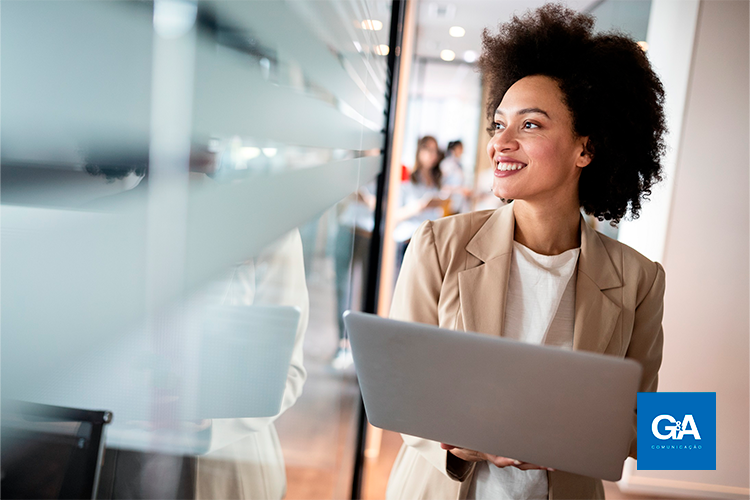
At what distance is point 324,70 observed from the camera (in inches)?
34.0

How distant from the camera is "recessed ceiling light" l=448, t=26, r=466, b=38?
7254mm

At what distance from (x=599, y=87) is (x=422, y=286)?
2.13 feet

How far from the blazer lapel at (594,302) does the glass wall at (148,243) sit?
2.56ft

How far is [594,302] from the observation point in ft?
3.97

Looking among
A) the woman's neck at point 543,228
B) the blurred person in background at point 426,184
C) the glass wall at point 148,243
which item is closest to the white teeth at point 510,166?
the woman's neck at point 543,228

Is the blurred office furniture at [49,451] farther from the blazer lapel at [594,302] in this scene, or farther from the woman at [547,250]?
the blazer lapel at [594,302]

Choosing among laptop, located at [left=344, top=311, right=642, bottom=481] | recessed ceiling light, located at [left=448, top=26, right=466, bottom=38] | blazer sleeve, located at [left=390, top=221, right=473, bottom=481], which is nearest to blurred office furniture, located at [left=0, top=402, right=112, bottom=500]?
laptop, located at [left=344, top=311, right=642, bottom=481]

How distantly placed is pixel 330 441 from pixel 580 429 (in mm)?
792

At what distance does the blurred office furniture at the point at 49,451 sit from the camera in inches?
8.6

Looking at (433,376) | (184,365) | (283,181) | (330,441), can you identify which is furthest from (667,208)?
(184,365)

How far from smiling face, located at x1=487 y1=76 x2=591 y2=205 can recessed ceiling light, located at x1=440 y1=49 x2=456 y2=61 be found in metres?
7.90

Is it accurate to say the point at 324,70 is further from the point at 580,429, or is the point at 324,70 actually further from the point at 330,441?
the point at 330,441

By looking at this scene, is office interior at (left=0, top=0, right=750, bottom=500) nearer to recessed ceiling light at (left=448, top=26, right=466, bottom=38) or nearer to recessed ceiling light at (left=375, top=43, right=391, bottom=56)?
recessed ceiling light at (left=375, top=43, right=391, bottom=56)

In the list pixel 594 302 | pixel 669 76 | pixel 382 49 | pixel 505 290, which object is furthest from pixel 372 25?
pixel 669 76
